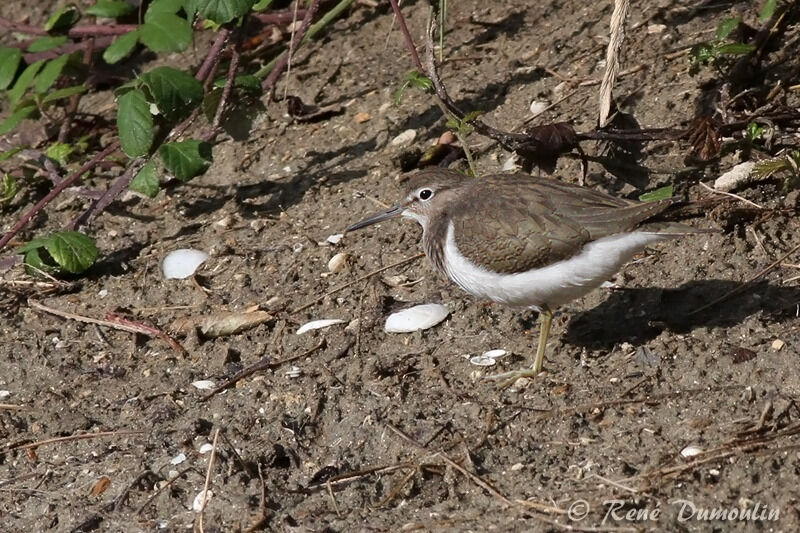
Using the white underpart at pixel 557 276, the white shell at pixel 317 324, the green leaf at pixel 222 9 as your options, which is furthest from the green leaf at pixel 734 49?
the green leaf at pixel 222 9

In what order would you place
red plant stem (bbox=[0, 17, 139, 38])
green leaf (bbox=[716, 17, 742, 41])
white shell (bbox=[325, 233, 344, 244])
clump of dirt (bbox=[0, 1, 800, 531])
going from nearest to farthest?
clump of dirt (bbox=[0, 1, 800, 531])
green leaf (bbox=[716, 17, 742, 41])
white shell (bbox=[325, 233, 344, 244])
red plant stem (bbox=[0, 17, 139, 38])

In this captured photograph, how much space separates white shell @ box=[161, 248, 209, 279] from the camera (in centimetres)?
656

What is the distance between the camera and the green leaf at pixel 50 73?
7023mm

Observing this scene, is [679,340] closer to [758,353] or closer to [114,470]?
[758,353]

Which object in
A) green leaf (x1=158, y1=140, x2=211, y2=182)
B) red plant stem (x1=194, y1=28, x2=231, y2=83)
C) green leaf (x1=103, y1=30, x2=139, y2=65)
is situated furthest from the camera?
red plant stem (x1=194, y1=28, x2=231, y2=83)

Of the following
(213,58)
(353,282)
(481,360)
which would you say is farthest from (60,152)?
(481,360)

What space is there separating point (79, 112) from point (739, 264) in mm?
5211

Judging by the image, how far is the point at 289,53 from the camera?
6707 mm

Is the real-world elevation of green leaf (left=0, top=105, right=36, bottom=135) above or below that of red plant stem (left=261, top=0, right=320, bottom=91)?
below

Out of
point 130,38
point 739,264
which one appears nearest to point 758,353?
point 739,264

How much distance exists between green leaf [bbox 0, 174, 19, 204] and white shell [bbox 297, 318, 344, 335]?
2791mm

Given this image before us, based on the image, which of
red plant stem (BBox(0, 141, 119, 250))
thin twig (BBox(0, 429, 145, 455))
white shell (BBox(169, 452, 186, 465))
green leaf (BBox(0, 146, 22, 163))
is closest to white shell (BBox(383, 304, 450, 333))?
white shell (BBox(169, 452, 186, 465))

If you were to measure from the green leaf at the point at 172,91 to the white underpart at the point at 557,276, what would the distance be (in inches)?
82.3

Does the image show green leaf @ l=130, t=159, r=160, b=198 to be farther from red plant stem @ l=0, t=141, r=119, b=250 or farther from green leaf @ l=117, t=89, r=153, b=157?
red plant stem @ l=0, t=141, r=119, b=250
